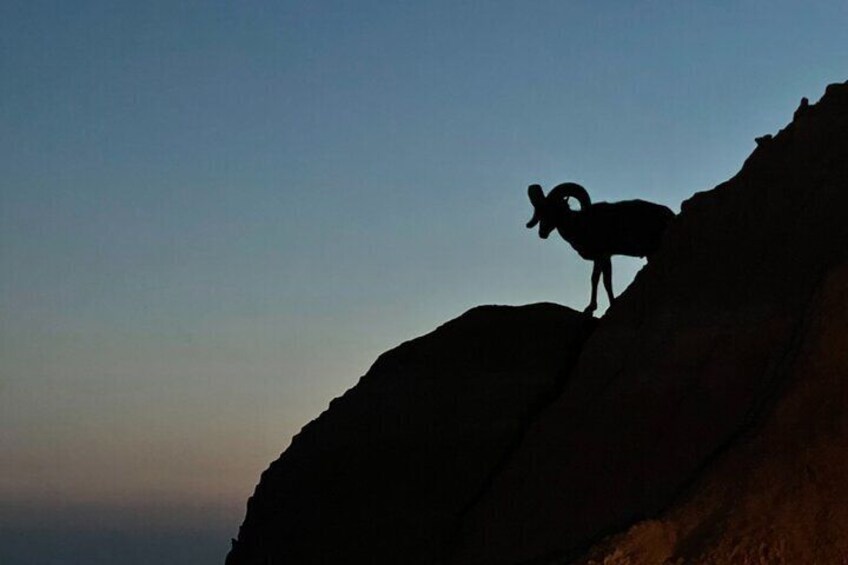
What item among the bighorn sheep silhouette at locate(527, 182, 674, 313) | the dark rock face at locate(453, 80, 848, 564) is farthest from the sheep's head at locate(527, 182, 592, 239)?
the dark rock face at locate(453, 80, 848, 564)

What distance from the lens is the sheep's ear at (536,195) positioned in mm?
15414

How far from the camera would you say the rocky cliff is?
360 inches

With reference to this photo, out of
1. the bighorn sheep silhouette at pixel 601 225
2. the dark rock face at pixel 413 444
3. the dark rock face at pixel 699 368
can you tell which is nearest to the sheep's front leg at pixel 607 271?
the bighorn sheep silhouette at pixel 601 225

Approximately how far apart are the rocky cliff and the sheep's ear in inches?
49.6

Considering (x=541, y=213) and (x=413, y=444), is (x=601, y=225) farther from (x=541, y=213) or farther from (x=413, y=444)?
(x=413, y=444)

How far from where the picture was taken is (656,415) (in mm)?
10609

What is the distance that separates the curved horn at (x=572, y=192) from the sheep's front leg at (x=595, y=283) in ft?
2.72

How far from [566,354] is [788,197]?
3762 millimetres

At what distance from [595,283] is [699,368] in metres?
4.10

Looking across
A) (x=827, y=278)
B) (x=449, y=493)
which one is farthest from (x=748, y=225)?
(x=449, y=493)

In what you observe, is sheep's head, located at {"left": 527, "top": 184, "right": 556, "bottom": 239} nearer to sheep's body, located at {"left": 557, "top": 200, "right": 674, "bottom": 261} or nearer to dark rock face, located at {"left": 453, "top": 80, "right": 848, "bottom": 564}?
sheep's body, located at {"left": 557, "top": 200, "right": 674, "bottom": 261}

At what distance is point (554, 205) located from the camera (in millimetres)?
15234

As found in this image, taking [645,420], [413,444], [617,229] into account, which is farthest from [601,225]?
[645,420]

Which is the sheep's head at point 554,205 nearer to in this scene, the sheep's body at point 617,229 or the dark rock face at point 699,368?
the sheep's body at point 617,229
